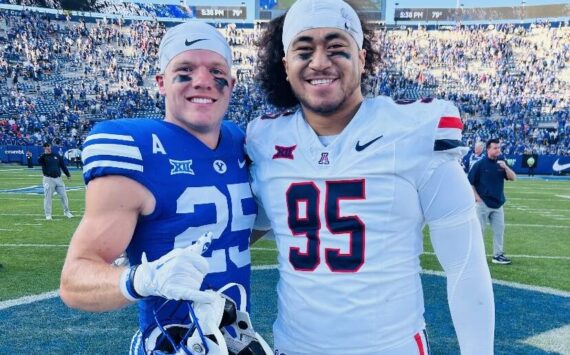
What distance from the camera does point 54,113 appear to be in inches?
1166

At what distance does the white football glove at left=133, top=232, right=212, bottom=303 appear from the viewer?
133 cm

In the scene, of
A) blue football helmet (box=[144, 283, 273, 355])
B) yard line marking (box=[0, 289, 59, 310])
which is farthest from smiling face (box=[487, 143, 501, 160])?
blue football helmet (box=[144, 283, 273, 355])

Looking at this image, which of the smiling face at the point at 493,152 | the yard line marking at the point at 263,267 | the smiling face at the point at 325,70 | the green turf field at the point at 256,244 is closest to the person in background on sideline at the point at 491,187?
the smiling face at the point at 493,152

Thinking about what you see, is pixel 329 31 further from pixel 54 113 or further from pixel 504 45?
pixel 504 45

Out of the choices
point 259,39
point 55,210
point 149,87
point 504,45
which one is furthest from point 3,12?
point 259,39

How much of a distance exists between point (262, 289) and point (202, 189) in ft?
11.9

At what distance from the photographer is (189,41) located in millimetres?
2020

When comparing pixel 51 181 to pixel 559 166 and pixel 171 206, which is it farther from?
pixel 559 166

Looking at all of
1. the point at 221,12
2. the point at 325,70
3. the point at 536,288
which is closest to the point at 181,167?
the point at 325,70

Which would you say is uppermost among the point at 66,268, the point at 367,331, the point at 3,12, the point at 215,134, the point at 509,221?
the point at 3,12

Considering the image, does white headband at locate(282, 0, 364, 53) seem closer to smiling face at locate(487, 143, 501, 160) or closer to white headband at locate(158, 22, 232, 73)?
white headband at locate(158, 22, 232, 73)

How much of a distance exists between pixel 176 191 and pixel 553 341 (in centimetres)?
360

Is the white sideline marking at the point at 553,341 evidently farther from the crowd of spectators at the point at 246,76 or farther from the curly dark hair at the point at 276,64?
the crowd of spectators at the point at 246,76

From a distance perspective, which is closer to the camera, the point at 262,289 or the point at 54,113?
the point at 262,289
